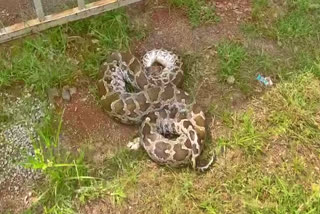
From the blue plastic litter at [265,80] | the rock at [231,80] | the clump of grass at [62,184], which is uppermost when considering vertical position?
the rock at [231,80]

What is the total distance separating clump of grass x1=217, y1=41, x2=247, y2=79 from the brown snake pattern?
1.56ft

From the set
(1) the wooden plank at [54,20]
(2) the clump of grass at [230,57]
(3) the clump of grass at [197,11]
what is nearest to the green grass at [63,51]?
(1) the wooden plank at [54,20]

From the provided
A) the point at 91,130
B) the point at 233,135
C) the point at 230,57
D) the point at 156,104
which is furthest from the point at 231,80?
the point at 91,130

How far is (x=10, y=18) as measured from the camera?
505 centimetres

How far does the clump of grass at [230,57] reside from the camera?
16.0 ft

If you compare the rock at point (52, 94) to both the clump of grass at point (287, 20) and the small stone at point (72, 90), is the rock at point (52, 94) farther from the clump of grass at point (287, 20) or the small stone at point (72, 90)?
the clump of grass at point (287, 20)

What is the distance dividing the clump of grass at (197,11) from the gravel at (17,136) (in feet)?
6.18

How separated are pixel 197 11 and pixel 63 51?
1552mm

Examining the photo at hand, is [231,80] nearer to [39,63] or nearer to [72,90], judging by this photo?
[72,90]

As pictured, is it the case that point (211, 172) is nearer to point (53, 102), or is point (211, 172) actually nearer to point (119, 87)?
point (119, 87)

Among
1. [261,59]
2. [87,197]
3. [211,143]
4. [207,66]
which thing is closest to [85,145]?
[87,197]

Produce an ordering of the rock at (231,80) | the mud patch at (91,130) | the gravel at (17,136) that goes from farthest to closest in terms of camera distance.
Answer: the rock at (231,80) < the mud patch at (91,130) < the gravel at (17,136)

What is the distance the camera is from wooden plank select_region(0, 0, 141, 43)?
185 inches

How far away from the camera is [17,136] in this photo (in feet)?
14.3
